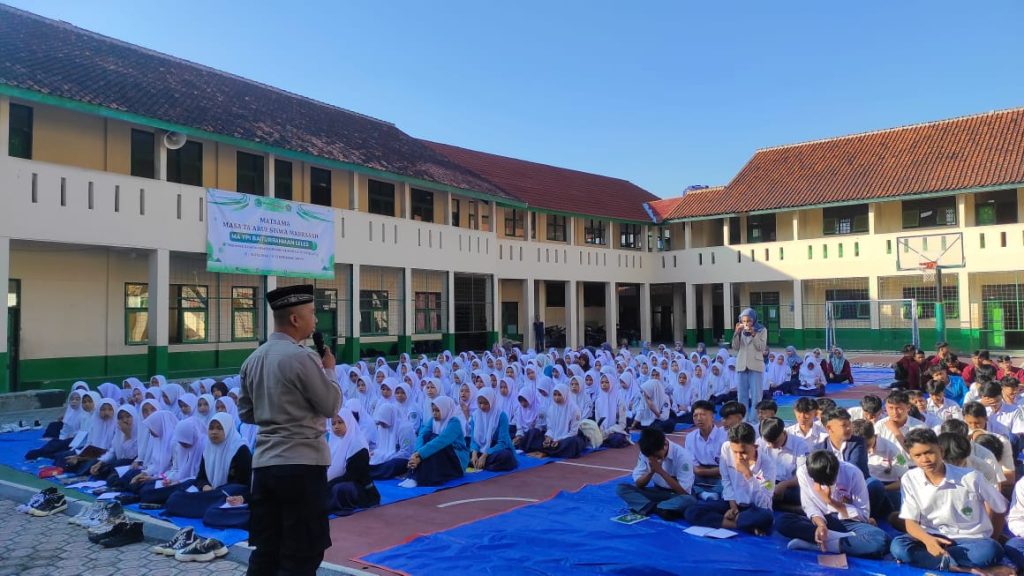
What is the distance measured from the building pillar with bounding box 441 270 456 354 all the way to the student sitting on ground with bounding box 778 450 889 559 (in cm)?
1599

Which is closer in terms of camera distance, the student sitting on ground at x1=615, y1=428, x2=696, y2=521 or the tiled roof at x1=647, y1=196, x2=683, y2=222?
the student sitting on ground at x1=615, y1=428, x2=696, y2=521

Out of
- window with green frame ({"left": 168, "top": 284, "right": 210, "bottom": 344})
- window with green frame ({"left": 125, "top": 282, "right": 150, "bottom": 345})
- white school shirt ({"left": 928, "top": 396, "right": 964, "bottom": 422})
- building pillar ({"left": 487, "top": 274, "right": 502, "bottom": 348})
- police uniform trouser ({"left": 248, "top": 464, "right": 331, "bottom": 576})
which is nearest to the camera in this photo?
police uniform trouser ({"left": 248, "top": 464, "right": 331, "bottom": 576})

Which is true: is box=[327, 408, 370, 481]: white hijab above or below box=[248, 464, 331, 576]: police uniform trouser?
below

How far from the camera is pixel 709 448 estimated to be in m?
6.68

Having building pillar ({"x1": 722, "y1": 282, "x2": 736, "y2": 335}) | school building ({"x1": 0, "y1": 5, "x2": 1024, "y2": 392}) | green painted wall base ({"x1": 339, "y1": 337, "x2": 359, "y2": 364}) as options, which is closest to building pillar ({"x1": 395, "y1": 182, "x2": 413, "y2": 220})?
school building ({"x1": 0, "y1": 5, "x2": 1024, "y2": 392})

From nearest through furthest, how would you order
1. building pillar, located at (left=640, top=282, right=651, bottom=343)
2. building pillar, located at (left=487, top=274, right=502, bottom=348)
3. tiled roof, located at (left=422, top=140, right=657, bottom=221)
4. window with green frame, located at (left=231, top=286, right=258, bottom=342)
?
window with green frame, located at (left=231, top=286, right=258, bottom=342)
building pillar, located at (left=487, top=274, right=502, bottom=348)
tiled roof, located at (left=422, top=140, right=657, bottom=221)
building pillar, located at (left=640, top=282, right=651, bottom=343)

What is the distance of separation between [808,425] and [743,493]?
1.04 m

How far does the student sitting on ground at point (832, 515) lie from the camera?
5.01 meters

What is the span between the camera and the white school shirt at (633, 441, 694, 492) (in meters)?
6.23

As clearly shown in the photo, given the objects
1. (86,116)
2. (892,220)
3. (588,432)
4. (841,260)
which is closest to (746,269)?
(841,260)

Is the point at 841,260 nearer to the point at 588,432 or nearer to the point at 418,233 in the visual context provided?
the point at 418,233

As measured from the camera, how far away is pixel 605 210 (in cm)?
2825

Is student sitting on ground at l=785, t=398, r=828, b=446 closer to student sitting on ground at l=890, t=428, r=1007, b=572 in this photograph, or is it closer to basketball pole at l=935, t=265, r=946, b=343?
student sitting on ground at l=890, t=428, r=1007, b=572

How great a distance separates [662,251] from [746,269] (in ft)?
13.7
